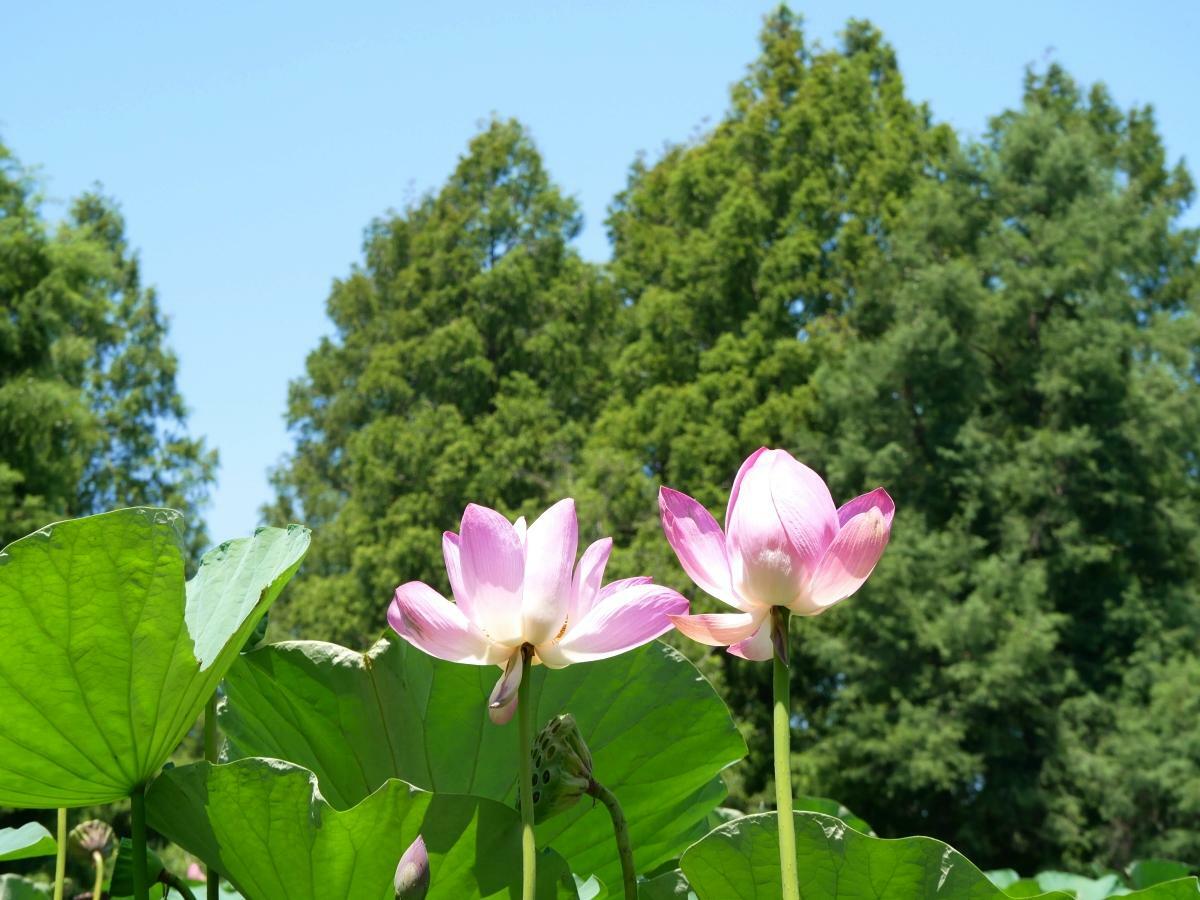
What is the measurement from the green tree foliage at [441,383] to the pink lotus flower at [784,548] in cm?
975

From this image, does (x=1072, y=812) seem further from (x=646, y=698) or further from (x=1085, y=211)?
(x=646, y=698)

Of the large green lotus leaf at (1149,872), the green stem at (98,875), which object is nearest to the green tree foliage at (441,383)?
the large green lotus leaf at (1149,872)

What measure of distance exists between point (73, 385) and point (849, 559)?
37.7 feet

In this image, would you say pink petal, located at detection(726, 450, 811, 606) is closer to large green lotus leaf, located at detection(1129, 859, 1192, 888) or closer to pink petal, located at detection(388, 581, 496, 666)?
Answer: pink petal, located at detection(388, 581, 496, 666)

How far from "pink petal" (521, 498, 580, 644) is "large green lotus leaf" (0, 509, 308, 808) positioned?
89mm

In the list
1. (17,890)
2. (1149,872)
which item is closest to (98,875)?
(17,890)

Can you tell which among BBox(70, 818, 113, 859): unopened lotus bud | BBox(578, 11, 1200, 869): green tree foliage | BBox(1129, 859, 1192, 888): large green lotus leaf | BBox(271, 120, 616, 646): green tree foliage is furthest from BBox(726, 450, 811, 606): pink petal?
BBox(271, 120, 616, 646): green tree foliage

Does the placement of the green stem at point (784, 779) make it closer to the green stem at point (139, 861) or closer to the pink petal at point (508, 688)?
the pink petal at point (508, 688)

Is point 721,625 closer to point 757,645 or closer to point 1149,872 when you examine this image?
point 757,645

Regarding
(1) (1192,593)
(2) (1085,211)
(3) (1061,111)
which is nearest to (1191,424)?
(1) (1192,593)

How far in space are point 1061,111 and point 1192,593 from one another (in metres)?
4.54

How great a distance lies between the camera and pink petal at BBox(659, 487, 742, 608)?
38cm

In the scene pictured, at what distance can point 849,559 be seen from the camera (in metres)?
0.36

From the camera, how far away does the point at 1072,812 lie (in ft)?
26.1
